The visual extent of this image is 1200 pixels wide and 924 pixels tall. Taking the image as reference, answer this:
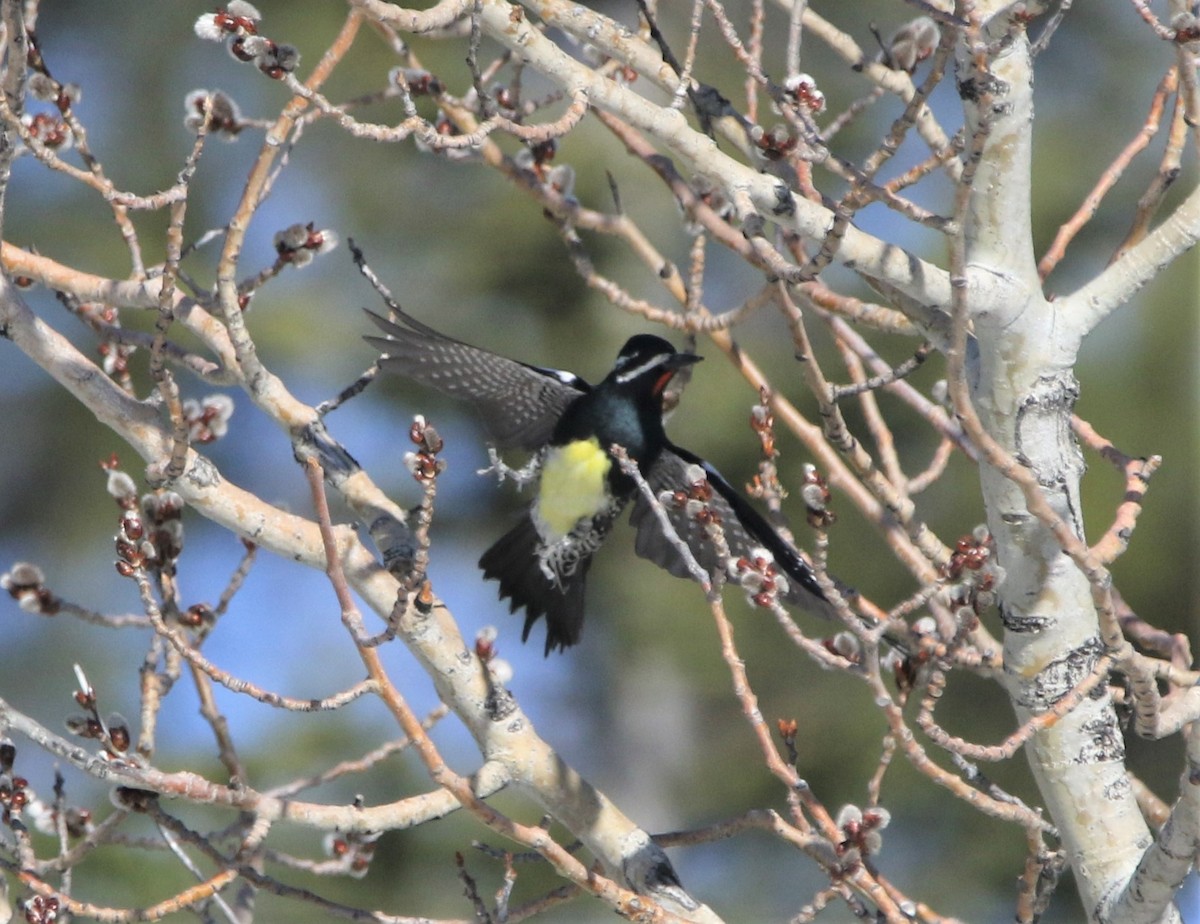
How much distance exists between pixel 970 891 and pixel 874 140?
14.4 ft

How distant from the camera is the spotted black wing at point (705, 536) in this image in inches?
116

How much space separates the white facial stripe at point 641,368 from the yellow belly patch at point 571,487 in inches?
7.8

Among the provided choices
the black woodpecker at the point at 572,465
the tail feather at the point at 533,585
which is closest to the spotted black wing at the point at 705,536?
the black woodpecker at the point at 572,465

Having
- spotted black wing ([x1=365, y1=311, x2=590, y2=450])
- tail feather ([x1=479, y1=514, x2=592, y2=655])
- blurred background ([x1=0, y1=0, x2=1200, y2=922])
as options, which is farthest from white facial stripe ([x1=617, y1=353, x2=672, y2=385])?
blurred background ([x1=0, y1=0, x2=1200, y2=922])

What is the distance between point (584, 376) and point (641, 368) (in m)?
5.18

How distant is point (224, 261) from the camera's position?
7.18 ft

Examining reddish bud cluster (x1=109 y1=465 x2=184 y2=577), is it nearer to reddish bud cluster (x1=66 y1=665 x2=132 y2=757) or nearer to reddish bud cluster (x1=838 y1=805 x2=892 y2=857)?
Result: reddish bud cluster (x1=66 y1=665 x2=132 y2=757)

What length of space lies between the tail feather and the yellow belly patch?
82 millimetres

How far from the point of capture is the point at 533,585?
3861mm

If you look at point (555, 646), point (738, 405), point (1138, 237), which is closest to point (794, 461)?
point (738, 405)

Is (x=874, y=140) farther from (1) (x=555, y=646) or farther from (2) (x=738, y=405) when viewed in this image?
(1) (x=555, y=646)

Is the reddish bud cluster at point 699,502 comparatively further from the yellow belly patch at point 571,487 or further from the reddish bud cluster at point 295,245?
the yellow belly patch at point 571,487

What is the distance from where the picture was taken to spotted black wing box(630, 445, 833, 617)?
296 centimetres

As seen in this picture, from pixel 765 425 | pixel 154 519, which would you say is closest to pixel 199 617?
pixel 154 519
